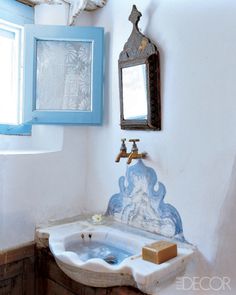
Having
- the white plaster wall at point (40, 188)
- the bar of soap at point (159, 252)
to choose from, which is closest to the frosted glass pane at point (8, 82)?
the white plaster wall at point (40, 188)

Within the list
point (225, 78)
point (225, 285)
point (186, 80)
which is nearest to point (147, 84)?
point (186, 80)

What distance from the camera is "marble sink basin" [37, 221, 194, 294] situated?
1.13m

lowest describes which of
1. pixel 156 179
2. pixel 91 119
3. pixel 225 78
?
pixel 156 179

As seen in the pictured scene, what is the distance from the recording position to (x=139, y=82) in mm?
1523

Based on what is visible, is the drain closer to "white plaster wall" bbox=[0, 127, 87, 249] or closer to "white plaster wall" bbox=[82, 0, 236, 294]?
"white plaster wall" bbox=[82, 0, 236, 294]

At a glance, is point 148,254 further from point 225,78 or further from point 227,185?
point 225,78

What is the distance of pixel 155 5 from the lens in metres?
1.49

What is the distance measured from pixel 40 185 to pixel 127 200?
49 centimetres

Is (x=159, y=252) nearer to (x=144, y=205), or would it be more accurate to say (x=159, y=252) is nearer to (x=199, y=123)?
(x=144, y=205)

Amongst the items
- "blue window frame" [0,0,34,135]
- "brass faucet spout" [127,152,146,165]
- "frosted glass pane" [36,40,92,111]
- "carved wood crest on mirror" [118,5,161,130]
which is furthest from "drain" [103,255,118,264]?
"blue window frame" [0,0,34,135]

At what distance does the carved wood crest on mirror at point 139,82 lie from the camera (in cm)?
146

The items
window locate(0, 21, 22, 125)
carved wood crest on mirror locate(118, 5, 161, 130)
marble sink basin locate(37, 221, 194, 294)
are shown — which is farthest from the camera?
window locate(0, 21, 22, 125)

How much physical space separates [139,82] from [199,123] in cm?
40

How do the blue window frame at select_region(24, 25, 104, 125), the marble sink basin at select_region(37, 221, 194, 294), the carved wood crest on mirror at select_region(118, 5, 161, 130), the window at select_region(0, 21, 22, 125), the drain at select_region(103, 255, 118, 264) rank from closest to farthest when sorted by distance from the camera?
the marble sink basin at select_region(37, 221, 194, 294) → the drain at select_region(103, 255, 118, 264) → the carved wood crest on mirror at select_region(118, 5, 161, 130) → the blue window frame at select_region(24, 25, 104, 125) → the window at select_region(0, 21, 22, 125)
